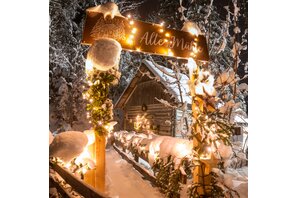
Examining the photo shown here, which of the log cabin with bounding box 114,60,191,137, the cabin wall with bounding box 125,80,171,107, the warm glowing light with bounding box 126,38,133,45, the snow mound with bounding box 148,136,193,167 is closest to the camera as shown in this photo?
the warm glowing light with bounding box 126,38,133,45

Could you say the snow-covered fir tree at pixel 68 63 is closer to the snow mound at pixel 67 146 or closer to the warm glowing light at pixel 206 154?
the warm glowing light at pixel 206 154

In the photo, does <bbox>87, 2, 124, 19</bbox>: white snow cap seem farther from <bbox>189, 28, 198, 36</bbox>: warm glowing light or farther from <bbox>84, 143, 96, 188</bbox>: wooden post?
<bbox>84, 143, 96, 188</bbox>: wooden post

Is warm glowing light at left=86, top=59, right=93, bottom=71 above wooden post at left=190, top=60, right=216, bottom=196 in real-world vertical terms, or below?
above

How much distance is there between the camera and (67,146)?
2.52m

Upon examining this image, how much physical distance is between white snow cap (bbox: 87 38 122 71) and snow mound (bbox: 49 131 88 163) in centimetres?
82

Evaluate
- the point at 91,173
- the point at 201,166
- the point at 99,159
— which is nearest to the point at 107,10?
the point at 99,159

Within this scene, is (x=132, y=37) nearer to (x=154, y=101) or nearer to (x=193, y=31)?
(x=193, y=31)

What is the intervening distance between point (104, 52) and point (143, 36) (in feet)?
1.74

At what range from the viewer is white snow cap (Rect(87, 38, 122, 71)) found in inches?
112

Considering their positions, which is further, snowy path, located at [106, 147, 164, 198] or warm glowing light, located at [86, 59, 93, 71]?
snowy path, located at [106, 147, 164, 198]

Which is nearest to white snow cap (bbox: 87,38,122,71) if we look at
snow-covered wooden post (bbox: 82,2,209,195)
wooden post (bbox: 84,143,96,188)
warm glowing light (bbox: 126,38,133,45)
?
snow-covered wooden post (bbox: 82,2,209,195)

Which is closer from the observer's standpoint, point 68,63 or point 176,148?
point 176,148
